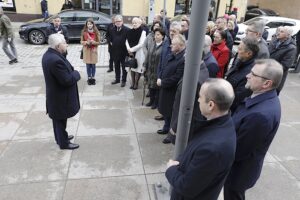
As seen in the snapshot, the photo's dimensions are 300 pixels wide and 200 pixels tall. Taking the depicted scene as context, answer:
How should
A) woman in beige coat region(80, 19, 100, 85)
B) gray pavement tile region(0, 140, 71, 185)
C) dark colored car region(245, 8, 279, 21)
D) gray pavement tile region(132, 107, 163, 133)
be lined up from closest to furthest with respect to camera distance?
gray pavement tile region(0, 140, 71, 185), gray pavement tile region(132, 107, 163, 133), woman in beige coat region(80, 19, 100, 85), dark colored car region(245, 8, 279, 21)

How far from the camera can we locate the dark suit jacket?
7.51 ft

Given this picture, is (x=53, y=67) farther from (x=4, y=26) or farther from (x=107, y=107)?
(x=4, y=26)

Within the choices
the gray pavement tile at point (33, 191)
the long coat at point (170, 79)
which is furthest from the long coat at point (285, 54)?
the gray pavement tile at point (33, 191)

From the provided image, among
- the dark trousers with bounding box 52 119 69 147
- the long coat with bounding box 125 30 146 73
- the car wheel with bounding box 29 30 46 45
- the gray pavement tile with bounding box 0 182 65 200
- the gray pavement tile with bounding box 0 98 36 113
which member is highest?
the long coat with bounding box 125 30 146 73

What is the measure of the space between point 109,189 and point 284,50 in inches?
167

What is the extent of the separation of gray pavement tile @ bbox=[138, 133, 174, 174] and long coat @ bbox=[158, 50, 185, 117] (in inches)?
20.3

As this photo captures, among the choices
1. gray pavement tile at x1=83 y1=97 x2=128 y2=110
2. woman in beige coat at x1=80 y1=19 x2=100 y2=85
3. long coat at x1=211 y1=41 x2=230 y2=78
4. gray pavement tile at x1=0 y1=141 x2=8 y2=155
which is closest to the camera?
gray pavement tile at x1=0 y1=141 x2=8 y2=155

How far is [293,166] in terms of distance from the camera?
13.1 feet

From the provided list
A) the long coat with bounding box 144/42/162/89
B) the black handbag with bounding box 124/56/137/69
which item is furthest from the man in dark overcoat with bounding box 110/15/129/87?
the long coat with bounding box 144/42/162/89

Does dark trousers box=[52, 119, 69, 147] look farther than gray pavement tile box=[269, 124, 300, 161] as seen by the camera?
No

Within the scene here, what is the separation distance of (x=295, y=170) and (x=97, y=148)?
3.01m

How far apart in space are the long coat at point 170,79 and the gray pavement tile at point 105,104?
5.53 feet

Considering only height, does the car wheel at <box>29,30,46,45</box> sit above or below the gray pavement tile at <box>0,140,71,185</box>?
above

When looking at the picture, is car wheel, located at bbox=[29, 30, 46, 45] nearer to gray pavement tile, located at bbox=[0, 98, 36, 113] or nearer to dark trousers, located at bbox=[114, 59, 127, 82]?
dark trousers, located at bbox=[114, 59, 127, 82]
